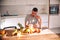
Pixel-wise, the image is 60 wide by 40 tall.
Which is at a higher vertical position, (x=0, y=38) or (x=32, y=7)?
(x=32, y=7)

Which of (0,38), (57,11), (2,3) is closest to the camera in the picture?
(0,38)

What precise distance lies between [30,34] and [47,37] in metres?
0.27

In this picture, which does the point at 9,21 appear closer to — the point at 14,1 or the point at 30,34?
the point at 14,1

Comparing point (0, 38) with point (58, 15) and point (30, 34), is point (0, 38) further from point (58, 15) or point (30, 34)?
point (58, 15)

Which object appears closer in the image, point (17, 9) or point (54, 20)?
point (17, 9)

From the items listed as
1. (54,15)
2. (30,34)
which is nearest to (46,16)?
(54,15)

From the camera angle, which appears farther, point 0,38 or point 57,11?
point 57,11

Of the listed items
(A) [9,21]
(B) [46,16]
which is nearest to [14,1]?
(A) [9,21]

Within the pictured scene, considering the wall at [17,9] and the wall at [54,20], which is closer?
the wall at [17,9]

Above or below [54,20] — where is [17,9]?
above

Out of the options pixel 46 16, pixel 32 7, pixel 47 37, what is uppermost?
pixel 32 7

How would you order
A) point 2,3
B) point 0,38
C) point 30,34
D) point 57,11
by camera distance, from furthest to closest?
point 57,11
point 2,3
point 30,34
point 0,38

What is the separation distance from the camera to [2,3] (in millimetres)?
3135

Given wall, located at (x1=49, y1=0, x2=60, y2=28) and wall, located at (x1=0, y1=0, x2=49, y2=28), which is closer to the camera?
wall, located at (x1=0, y1=0, x2=49, y2=28)
